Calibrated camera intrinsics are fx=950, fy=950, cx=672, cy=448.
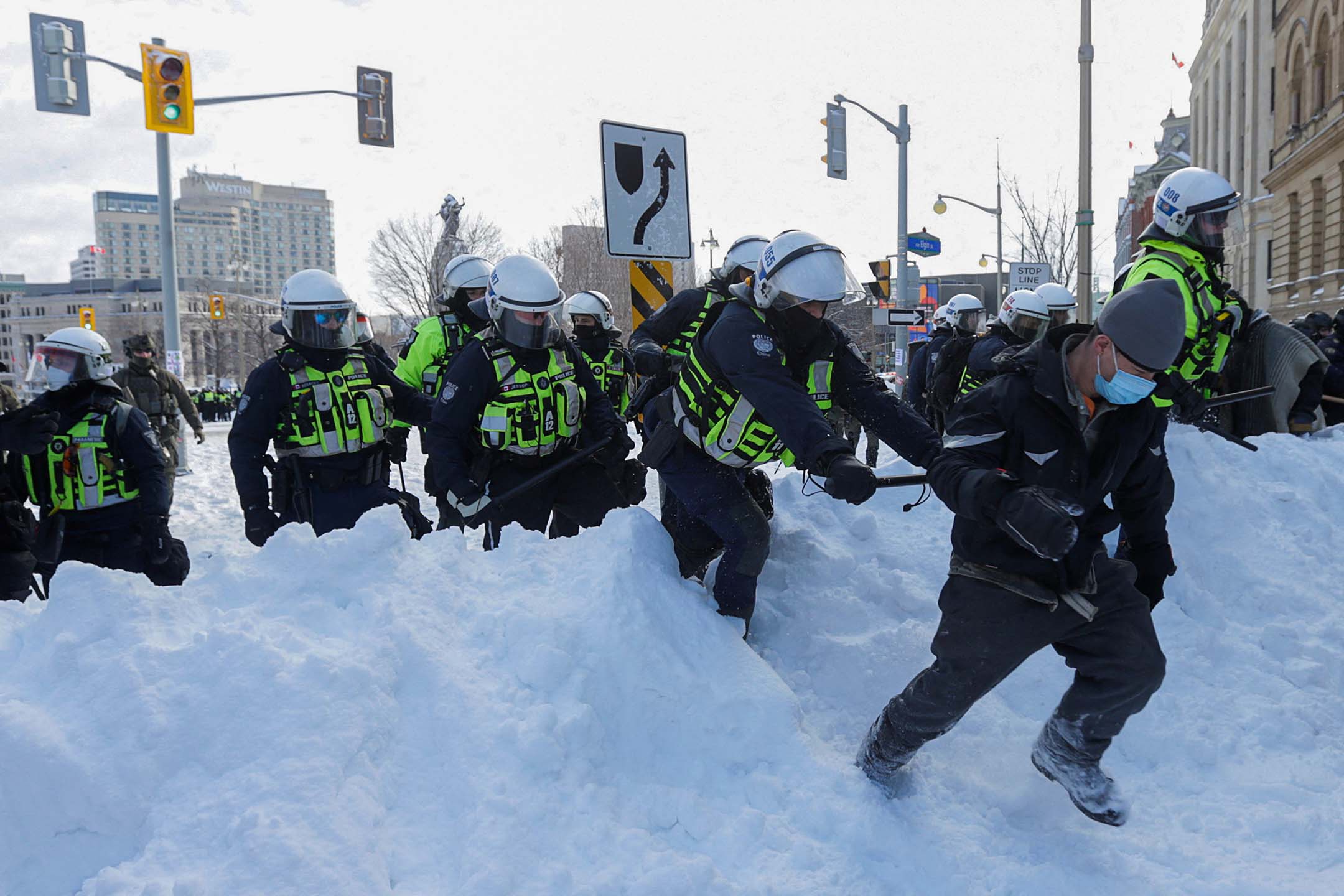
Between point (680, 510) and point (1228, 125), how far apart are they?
1857 inches

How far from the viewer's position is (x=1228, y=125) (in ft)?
138

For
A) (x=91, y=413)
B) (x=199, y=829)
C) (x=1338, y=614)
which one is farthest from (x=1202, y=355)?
(x=91, y=413)

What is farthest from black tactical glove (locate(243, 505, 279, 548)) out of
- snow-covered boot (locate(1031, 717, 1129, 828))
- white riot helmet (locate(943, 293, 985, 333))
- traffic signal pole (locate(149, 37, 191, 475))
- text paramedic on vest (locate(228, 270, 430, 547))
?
traffic signal pole (locate(149, 37, 191, 475))

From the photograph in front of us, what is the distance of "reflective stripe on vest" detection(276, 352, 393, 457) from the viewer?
4.87 meters

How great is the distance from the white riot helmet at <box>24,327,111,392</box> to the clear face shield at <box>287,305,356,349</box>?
95 centimetres

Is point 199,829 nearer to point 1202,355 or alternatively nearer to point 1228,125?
point 1202,355

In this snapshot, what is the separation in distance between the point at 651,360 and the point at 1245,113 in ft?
139

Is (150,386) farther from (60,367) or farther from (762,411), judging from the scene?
(762,411)

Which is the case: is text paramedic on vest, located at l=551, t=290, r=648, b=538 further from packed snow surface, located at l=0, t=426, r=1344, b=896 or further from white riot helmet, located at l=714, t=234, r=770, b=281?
packed snow surface, located at l=0, t=426, r=1344, b=896

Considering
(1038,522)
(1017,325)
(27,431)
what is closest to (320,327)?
(27,431)

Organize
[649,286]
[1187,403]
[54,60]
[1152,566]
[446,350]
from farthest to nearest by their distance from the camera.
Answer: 1. [54,60]
2. [649,286]
3. [446,350]
4. [1187,403]
5. [1152,566]

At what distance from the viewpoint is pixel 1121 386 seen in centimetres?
290

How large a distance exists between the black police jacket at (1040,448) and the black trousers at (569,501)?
2.50 metres

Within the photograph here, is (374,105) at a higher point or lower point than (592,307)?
higher
